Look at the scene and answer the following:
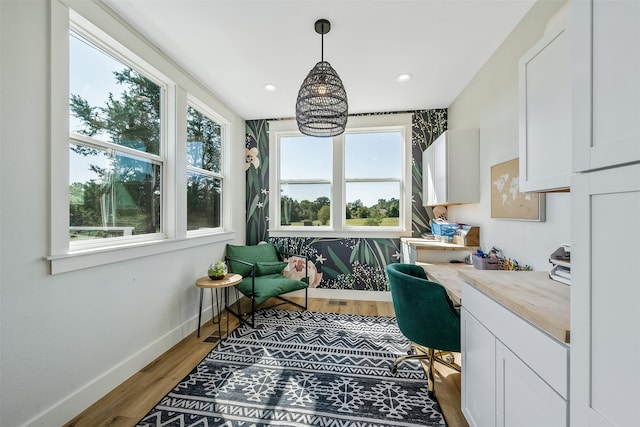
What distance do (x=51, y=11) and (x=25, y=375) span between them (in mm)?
1991

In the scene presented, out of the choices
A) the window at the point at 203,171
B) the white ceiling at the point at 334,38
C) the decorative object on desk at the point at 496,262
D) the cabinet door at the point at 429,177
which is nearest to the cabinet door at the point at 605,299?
the decorative object on desk at the point at 496,262

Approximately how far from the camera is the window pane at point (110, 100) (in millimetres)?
1737

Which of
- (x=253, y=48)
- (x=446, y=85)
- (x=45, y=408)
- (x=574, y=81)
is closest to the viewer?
(x=574, y=81)

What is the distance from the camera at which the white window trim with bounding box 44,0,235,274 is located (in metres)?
1.51

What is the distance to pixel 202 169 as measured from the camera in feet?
10.1

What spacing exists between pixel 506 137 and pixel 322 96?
1.55m

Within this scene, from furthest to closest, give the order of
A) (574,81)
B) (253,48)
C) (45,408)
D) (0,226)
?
(253,48) → (45,408) → (0,226) → (574,81)

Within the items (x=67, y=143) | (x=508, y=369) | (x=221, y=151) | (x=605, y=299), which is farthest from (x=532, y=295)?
(x=221, y=151)

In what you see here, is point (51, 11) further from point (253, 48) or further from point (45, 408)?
point (45, 408)

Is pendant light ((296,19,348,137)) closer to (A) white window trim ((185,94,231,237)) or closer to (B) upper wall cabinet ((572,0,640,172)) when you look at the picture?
(B) upper wall cabinet ((572,0,640,172))

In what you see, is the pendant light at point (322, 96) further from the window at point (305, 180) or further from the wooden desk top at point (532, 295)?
the window at point (305, 180)

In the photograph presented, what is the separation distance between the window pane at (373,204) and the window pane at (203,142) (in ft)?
6.11

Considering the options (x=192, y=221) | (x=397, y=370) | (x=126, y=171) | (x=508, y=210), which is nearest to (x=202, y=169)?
(x=192, y=221)

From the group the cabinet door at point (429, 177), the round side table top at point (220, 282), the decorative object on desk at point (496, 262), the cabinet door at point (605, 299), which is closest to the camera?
the cabinet door at point (605, 299)
